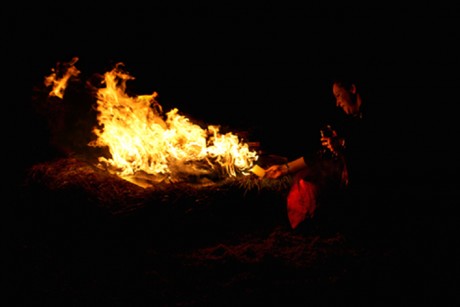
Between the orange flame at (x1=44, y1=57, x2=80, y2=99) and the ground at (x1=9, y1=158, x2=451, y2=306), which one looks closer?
the ground at (x1=9, y1=158, x2=451, y2=306)

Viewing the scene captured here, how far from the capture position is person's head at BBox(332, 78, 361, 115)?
4.20 metres

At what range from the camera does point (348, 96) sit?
431 cm

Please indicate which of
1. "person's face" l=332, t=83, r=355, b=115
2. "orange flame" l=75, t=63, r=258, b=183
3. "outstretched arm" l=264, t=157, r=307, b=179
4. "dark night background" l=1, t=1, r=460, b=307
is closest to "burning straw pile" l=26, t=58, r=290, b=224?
"orange flame" l=75, t=63, r=258, b=183

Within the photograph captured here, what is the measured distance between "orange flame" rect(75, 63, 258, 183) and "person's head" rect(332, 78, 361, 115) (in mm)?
1425

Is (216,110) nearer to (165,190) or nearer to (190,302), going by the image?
(165,190)

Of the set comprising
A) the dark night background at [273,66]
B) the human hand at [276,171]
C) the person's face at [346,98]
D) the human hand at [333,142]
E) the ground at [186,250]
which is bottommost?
the ground at [186,250]

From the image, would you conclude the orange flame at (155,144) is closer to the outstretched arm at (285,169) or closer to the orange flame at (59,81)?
the outstretched arm at (285,169)

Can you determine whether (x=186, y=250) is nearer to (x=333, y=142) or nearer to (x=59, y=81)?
(x=333, y=142)

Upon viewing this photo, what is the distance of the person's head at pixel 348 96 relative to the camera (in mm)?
4195

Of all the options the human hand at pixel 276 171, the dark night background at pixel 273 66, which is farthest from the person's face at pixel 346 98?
the human hand at pixel 276 171

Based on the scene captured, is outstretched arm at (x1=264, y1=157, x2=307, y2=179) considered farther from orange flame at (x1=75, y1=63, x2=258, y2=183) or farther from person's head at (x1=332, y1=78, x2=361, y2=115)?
person's head at (x1=332, y1=78, x2=361, y2=115)

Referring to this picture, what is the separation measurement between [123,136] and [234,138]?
1.58 metres

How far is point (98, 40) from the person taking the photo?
8.27m

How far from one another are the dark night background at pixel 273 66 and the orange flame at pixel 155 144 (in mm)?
919
